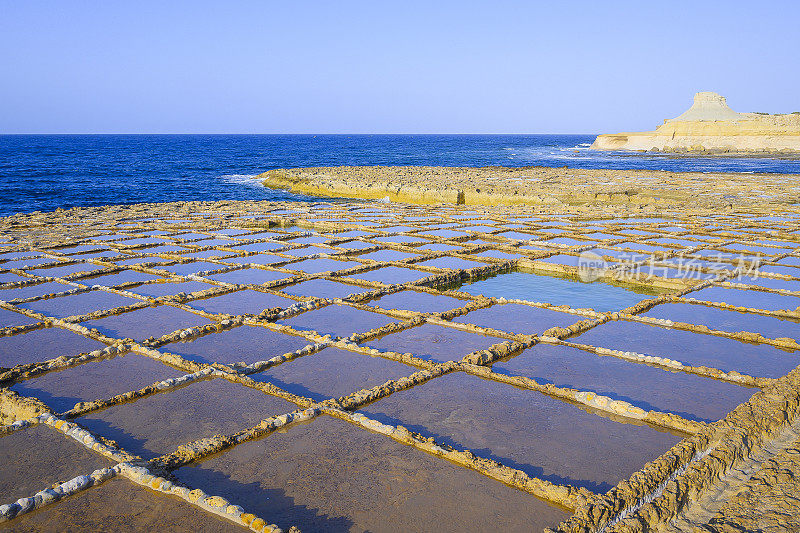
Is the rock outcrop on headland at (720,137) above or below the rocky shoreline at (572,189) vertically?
above

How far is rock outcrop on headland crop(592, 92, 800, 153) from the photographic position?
47.6m

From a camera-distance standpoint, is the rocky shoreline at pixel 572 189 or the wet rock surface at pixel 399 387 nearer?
the wet rock surface at pixel 399 387

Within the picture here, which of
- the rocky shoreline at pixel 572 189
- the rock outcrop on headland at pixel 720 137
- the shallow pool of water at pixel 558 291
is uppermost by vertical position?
the rock outcrop on headland at pixel 720 137

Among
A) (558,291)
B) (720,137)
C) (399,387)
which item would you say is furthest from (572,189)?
(720,137)

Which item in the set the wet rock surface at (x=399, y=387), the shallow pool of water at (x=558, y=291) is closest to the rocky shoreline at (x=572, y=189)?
the wet rock surface at (x=399, y=387)

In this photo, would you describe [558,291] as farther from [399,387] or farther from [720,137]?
[720,137]

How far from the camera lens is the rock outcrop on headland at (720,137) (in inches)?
1875

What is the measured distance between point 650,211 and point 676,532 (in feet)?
27.8

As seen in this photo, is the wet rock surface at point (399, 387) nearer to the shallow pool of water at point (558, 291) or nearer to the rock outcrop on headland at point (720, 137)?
the shallow pool of water at point (558, 291)

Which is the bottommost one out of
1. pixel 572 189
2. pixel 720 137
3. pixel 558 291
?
pixel 558 291

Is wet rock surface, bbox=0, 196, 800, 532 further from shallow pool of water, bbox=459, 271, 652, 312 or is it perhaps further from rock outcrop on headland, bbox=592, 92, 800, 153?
rock outcrop on headland, bbox=592, 92, 800, 153

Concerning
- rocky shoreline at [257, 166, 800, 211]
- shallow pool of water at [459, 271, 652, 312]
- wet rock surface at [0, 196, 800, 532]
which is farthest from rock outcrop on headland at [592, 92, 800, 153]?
wet rock surface at [0, 196, 800, 532]

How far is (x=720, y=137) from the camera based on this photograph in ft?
169

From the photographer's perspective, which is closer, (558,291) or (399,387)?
(399,387)
